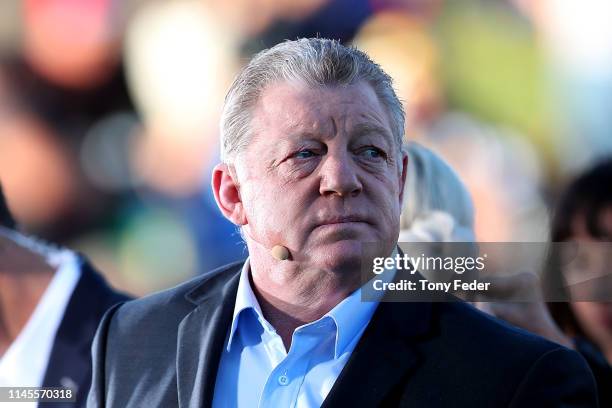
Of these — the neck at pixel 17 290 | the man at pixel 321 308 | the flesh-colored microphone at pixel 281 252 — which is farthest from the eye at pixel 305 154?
the neck at pixel 17 290

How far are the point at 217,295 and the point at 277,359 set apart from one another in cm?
31

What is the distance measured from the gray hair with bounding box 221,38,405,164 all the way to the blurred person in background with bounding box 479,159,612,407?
0.73m

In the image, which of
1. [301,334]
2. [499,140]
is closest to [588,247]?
[499,140]

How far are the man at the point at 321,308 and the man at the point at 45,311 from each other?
723 mm

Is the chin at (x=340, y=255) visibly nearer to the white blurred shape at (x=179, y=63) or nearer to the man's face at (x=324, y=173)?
the man's face at (x=324, y=173)

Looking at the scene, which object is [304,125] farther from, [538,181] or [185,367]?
[538,181]

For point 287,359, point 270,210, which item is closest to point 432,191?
point 270,210

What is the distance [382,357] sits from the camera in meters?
1.83

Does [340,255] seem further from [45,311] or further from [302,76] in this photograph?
[45,311]

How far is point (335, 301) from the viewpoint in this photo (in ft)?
6.36

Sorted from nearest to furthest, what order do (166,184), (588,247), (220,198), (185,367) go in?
(185,367), (220,198), (588,247), (166,184)

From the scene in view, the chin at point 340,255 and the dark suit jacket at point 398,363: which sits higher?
the chin at point 340,255

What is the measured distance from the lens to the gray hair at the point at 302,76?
195 centimetres

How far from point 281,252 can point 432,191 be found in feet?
2.80
